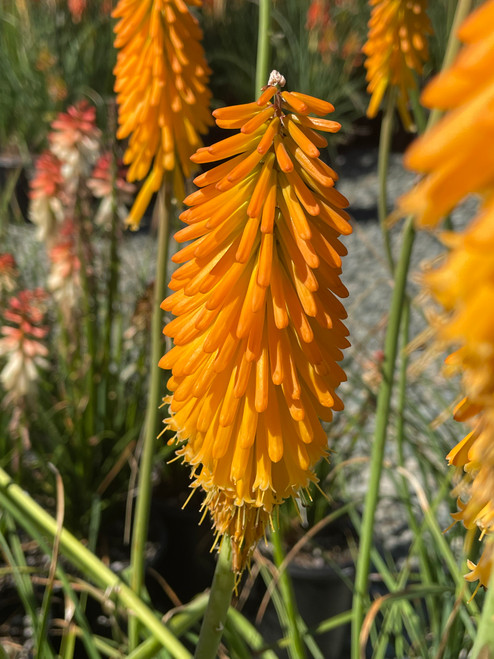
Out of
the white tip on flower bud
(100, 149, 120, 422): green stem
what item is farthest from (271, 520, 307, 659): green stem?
(100, 149, 120, 422): green stem

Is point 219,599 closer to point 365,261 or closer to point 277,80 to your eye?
point 277,80

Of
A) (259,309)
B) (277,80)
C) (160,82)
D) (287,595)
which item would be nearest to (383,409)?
(287,595)

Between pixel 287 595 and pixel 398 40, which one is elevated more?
pixel 398 40

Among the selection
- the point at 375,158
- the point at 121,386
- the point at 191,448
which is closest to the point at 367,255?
the point at 375,158

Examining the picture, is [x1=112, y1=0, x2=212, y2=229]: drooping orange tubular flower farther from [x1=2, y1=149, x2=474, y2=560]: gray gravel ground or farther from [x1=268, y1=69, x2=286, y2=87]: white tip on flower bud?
[x1=2, y1=149, x2=474, y2=560]: gray gravel ground

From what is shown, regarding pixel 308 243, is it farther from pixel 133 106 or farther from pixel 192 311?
pixel 133 106

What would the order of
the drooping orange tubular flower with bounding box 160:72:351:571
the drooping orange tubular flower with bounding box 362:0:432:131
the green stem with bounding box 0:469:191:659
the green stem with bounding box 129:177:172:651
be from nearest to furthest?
the drooping orange tubular flower with bounding box 160:72:351:571, the green stem with bounding box 0:469:191:659, the green stem with bounding box 129:177:172:651, the drooping orange tubular flower with bounding box 362:0:432:131
